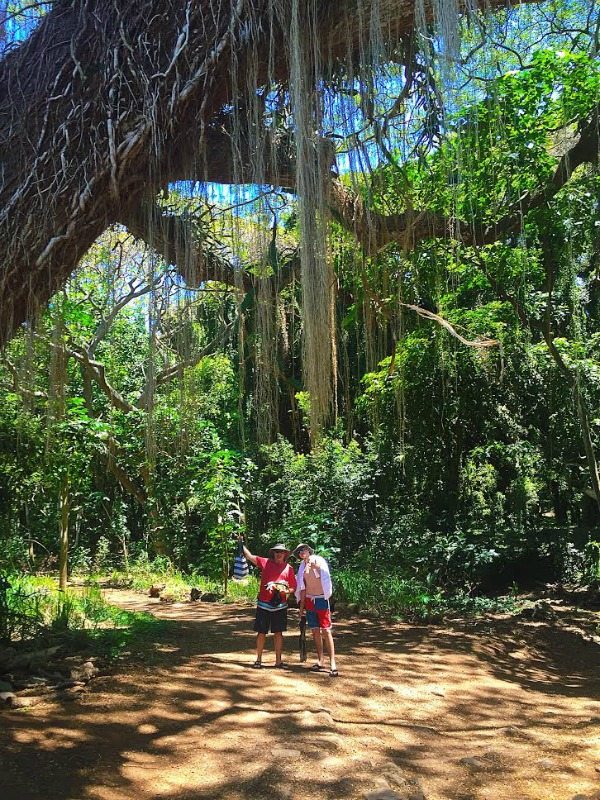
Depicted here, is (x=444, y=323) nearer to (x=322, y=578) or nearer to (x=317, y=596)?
(x=322, y=578)

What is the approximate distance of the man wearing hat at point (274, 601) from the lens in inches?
195

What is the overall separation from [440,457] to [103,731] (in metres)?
6.49

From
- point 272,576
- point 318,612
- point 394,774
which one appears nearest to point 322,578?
point 318,612

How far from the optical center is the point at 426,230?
4.74 meters

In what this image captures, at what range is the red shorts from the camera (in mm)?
4887

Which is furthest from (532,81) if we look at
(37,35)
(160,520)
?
(160,520)

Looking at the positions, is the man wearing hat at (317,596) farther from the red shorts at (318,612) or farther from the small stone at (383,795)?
the small stone at (383,795)

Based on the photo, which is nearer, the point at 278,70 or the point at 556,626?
the point at 278,70

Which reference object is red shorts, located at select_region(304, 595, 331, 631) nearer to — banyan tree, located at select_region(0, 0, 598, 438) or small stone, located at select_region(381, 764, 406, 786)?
small stone, located at select_region(381, 764, 406, 786)

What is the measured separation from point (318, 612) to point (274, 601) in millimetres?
342

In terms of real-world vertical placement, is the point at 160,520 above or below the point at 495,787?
above

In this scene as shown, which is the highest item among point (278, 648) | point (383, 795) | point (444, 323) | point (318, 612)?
point (444, 323)

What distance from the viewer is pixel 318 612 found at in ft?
16.0

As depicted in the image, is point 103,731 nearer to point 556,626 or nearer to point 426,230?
point 426,230
